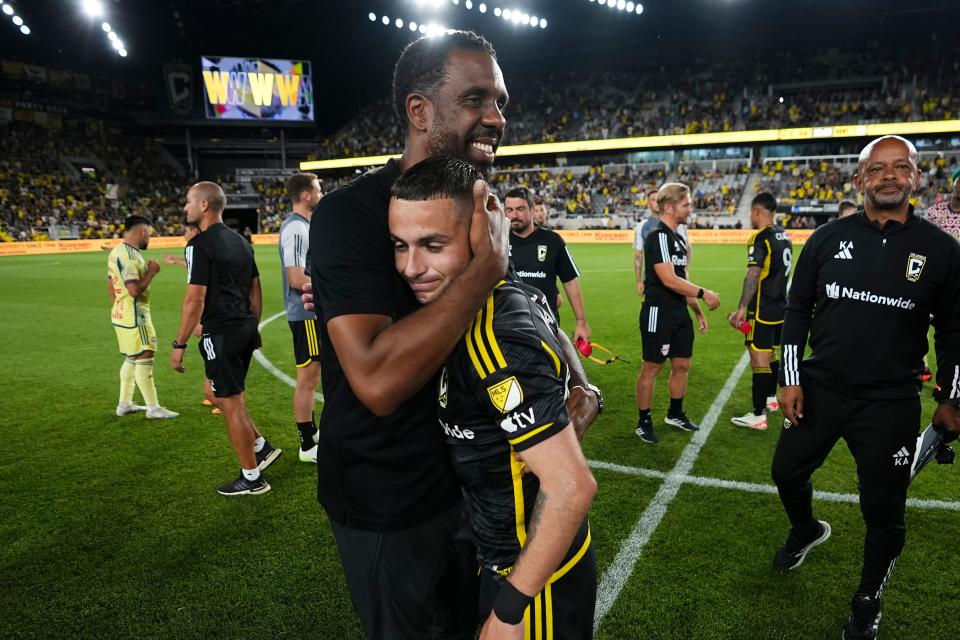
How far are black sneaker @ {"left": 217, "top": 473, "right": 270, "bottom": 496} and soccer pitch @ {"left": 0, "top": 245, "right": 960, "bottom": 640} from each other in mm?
75

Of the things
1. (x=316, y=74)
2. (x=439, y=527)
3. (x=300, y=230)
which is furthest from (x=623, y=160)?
(x=439, y=527)

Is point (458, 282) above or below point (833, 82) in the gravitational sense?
below

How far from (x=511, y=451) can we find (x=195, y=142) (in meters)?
62.3

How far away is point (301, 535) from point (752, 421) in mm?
4572

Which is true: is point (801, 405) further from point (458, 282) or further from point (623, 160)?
point (623, 160)

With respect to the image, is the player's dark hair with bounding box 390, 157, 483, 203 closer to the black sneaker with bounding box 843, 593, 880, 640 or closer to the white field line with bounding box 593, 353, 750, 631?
the white field line with bounding box 593, 353, 750, 631

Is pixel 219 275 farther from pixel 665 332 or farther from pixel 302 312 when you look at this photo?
pixel 665 332

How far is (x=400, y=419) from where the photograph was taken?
5.67ft

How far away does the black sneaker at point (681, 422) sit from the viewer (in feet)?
19.6

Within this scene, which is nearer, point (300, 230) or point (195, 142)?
point (300, 230)

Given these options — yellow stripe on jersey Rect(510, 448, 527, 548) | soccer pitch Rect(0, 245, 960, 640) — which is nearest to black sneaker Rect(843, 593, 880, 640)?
soccer pitch Rect(0, 245, 960, 640)

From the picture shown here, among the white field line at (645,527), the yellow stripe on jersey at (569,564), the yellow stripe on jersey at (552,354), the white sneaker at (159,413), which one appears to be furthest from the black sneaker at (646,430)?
the white sneaker at (159,413)

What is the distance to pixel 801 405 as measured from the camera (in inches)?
129

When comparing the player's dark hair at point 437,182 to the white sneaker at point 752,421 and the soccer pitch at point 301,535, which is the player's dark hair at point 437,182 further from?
the white sneaker at point 752,421
